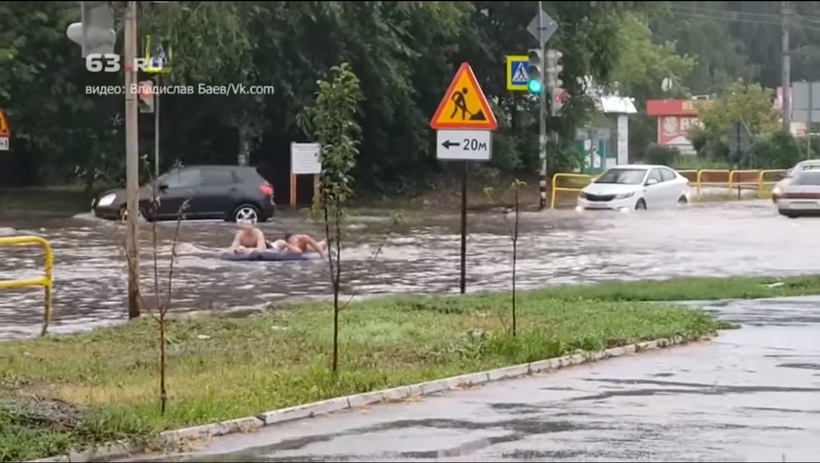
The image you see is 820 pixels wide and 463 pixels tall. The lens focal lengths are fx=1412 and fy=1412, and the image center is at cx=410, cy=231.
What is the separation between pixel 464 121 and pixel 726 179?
33.2 meters

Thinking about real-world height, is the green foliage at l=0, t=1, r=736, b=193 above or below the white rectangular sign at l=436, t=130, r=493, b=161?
above

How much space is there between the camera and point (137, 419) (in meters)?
10.2

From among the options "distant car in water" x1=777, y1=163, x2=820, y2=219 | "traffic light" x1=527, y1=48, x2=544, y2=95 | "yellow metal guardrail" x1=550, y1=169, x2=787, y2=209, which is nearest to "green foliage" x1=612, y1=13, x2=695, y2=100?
"yellow metal guardrail" x1=550, y1=169, x2=787, y2=209

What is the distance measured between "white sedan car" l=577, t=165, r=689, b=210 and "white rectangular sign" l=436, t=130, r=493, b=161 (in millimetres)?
23941

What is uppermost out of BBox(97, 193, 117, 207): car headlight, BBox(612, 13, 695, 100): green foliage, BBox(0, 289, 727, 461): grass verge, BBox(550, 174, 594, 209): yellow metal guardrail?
BBox(612, 13, 695, 100): green foliage

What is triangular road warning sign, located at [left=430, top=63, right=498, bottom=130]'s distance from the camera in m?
17.7

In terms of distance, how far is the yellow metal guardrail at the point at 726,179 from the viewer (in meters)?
47.3

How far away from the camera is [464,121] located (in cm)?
1795

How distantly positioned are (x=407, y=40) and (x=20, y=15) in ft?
116

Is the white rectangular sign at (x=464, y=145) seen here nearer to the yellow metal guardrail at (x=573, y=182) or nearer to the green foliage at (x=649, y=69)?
the yellow metal guardrail at (x=573, y=182)

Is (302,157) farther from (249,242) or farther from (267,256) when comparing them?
(267,256)

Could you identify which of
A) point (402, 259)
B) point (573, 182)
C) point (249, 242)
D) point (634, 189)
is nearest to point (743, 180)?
point (573, 182)

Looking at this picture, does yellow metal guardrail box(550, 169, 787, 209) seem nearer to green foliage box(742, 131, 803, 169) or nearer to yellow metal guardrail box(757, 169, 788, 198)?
yellow metal guardrail box(757, 169, 788, 198)

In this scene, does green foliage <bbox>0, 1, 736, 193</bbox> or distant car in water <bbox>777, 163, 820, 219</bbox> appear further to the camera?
green foliage <bbox>0, 1, 736, 193</bbox>
